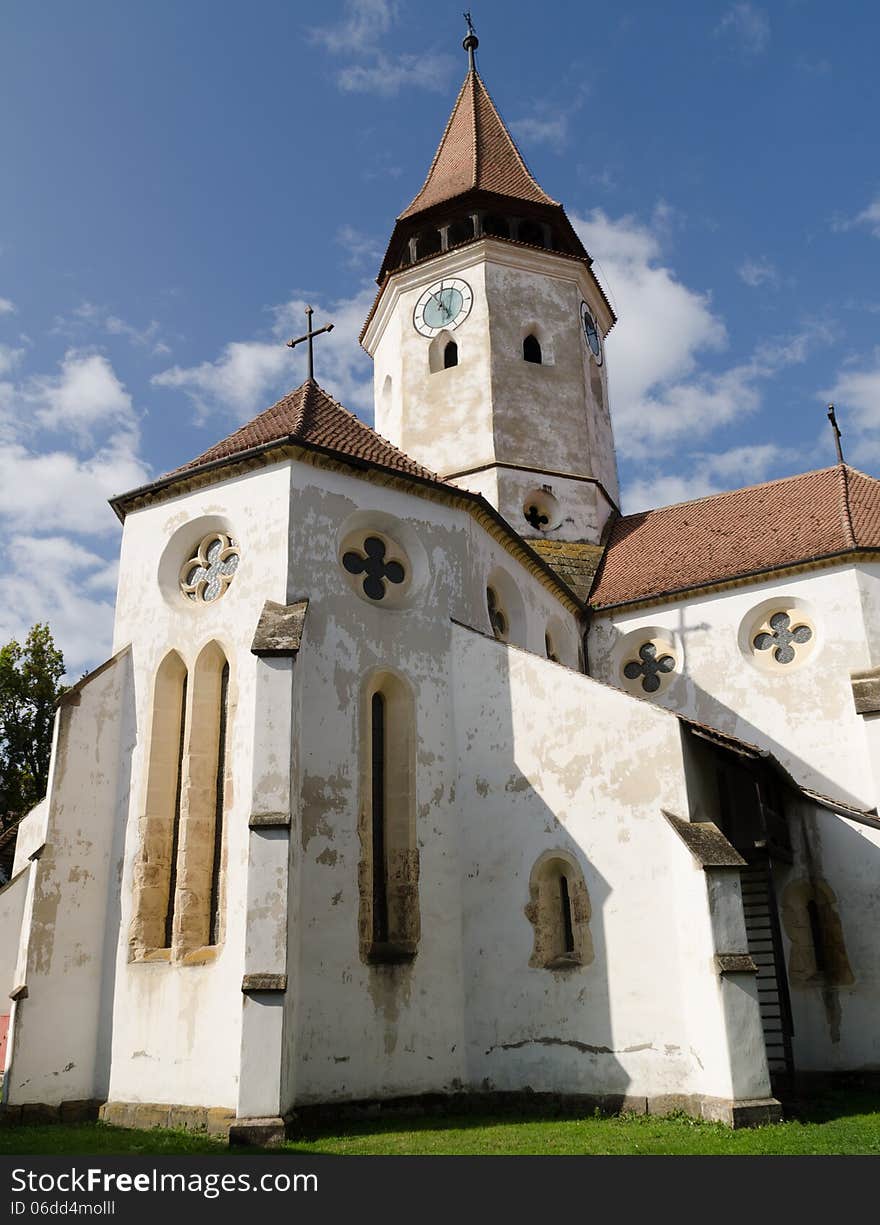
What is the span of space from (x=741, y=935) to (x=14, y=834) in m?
16.3

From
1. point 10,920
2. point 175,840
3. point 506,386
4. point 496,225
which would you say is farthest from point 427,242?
point 10,920

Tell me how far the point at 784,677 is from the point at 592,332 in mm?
11088

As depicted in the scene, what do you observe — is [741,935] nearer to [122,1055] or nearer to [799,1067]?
Answer: [799,1067]

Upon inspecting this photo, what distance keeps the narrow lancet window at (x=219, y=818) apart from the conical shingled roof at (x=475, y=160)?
16.5 metres

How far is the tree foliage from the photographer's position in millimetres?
26250

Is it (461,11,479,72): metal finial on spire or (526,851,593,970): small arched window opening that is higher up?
(461,11,479,72): metal finial on spire

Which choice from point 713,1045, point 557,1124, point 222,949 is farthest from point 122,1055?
point 713,1045

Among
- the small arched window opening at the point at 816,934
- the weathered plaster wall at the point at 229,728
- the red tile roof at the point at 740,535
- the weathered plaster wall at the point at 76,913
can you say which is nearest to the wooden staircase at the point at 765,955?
the small arched window opening at the point at 816,934

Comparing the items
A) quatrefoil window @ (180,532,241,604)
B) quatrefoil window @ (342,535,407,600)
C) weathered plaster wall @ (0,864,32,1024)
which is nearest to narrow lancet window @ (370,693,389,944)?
quatrefoil window @ (342,535,407,600)

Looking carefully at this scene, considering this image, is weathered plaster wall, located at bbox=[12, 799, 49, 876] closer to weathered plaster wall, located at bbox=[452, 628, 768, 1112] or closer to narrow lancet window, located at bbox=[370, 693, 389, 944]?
narrow lancet window, located at bbox=[370, 693, 389, 944]

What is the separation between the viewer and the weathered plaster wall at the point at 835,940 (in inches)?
614

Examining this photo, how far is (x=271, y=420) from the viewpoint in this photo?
16625mm

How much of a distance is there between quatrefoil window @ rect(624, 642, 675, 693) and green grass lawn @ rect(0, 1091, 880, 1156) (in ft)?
31.4

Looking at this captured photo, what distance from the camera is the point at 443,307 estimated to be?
2470 centimetres
